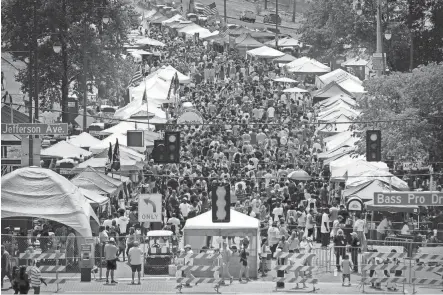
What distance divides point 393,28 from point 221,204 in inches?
1453

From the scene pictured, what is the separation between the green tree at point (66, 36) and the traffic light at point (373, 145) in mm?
27171

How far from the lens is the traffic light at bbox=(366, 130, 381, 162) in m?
39.5

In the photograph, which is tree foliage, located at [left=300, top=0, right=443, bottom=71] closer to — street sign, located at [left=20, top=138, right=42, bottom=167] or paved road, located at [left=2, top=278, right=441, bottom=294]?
street sign, located at [left=20, top=138, right=42, bottom=167]

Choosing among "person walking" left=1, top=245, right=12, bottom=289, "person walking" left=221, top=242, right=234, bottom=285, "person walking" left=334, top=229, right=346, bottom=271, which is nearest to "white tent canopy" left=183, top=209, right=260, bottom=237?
"person walking" left=221, top=242, right=234, bottom=285

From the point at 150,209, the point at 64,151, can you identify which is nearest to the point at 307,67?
the point at 64,151

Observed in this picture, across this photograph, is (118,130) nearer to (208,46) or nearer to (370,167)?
(370,167)

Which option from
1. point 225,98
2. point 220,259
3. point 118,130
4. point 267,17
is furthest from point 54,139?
point 267,17

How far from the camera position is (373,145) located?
3966 centimetres

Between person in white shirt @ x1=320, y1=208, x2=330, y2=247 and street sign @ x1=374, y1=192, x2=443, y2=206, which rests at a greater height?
street sign @ x1=374, y1=192, x2=443, y2=206

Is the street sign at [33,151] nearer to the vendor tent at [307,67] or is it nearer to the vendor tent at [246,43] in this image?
the vendor tent at [307,67]

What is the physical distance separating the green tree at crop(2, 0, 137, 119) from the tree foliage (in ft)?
41.3

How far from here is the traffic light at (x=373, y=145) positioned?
1555 inches

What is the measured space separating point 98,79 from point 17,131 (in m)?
26.0

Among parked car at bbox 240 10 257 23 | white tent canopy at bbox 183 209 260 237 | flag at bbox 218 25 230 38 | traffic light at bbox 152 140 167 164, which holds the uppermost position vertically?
parked car at bbox 240 10 257 23
